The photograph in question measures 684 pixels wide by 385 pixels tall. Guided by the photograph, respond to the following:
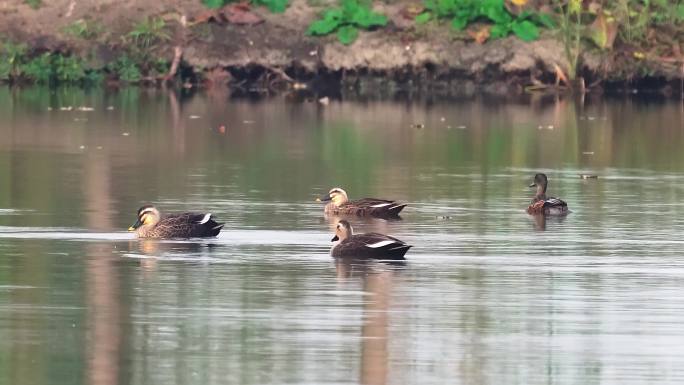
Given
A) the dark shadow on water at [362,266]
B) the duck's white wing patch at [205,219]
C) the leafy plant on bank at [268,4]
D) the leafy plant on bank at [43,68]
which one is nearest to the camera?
the dark shadow on water at [362,266]

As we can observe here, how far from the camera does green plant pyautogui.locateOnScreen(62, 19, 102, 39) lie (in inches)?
1865

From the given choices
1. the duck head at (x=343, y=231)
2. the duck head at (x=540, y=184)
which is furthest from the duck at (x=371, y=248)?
the duck head at (x=540, y=184)

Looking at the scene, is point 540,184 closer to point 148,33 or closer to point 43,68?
point 148,33

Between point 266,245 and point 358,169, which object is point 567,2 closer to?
point 358,169

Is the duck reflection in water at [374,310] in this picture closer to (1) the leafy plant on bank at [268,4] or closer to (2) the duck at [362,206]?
(2) the duck at [362,206]

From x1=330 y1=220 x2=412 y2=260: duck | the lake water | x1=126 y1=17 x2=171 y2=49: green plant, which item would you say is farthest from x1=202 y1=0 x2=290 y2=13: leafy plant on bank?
x1=330 y1=220 x2=412 y2=260: duck

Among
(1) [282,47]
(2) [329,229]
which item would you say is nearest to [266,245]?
(2) [329,229]

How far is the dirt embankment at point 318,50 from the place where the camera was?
1855 inches

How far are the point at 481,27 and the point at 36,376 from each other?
Result: 3585cm

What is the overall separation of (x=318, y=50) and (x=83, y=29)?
4.83 meters

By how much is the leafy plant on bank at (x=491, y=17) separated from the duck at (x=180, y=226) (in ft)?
91.5

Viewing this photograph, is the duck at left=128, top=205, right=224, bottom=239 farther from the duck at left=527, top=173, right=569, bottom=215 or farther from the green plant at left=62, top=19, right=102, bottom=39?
the green plant at left=62, top=19, right=102, bottom=39

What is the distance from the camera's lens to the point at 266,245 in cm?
1953

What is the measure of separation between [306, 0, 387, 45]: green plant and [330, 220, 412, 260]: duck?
94.4 ft
